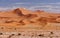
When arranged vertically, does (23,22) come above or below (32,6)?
below

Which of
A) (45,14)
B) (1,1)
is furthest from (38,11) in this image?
(1,1)

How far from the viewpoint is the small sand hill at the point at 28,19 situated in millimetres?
31125

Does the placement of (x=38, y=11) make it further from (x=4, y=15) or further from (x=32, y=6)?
(x=4, y=15)

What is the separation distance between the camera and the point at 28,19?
1355 inches

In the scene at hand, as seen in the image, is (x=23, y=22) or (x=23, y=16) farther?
(x=23, y=16)

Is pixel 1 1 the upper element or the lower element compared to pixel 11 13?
upper

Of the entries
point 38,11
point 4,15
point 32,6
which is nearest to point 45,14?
point 38,11

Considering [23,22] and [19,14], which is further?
[19,14]

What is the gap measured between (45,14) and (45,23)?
2365mm

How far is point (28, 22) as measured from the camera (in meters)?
32.7

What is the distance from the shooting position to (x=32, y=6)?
32625mm

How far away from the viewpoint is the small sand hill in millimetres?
31125

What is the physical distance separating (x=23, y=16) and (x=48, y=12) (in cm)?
435

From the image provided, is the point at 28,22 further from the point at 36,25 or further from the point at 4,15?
the point at 4,15
